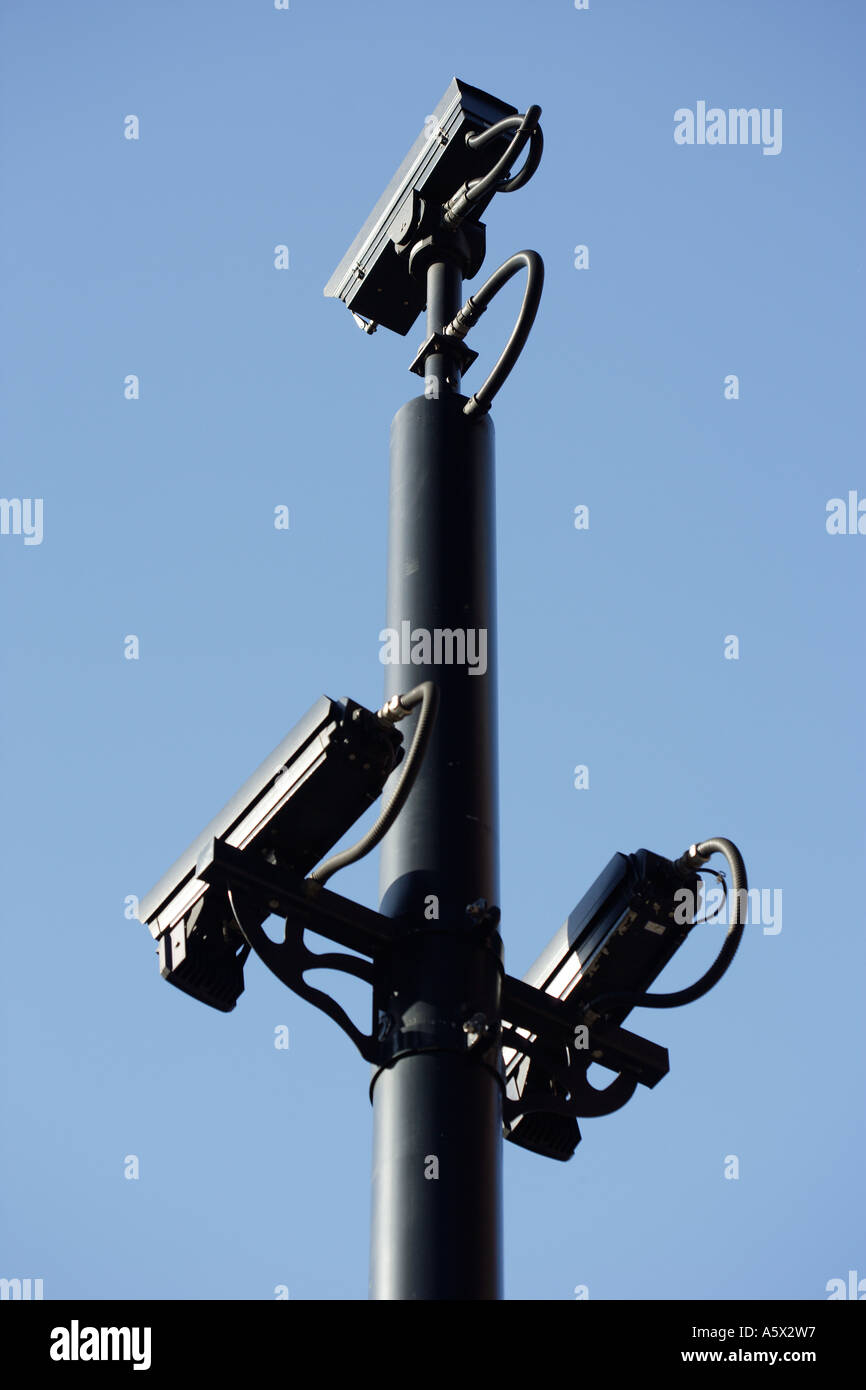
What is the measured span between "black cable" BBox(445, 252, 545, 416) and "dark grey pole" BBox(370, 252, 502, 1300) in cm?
16

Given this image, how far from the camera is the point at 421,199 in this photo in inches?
379

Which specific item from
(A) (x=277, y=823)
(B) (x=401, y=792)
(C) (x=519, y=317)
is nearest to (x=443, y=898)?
(B) (x=401, y=792)

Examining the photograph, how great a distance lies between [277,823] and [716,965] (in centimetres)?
177

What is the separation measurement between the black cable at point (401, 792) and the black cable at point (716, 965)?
49.4 inches

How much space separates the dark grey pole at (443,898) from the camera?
22.0 feet

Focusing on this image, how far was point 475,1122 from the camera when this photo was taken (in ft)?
22.6

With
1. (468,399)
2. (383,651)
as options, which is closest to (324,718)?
(383,651)

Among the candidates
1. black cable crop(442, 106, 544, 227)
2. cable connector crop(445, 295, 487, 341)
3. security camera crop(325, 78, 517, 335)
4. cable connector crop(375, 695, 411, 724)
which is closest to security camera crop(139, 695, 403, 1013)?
cable connector crop(375, 695, 411, 724)

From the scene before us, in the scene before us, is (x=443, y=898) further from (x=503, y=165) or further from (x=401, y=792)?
(x=503, y=165)

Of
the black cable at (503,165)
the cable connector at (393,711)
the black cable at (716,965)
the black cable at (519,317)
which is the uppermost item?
the black cable at (503,165)

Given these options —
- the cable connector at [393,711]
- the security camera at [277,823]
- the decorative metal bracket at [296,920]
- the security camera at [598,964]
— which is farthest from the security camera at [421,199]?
the decorative metal bracket at [296,920]

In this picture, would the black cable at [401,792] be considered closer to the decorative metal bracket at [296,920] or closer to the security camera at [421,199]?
the decorative metal bracket at [296,920]

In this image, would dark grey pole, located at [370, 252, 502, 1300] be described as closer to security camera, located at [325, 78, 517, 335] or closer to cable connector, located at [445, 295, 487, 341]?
cable connector, located at [445, 295, 487, 341]
